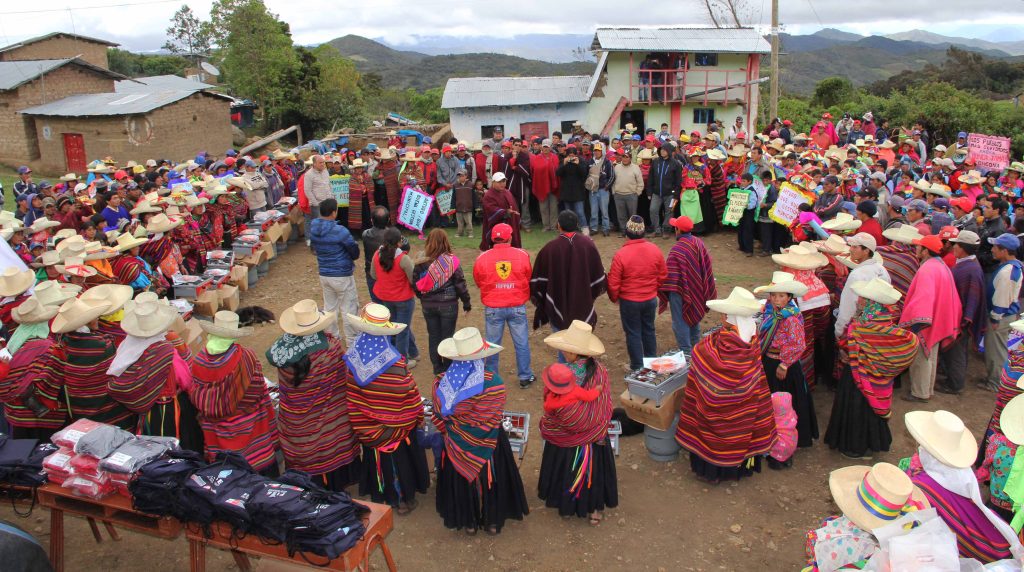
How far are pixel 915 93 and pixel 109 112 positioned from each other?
86.3 feet

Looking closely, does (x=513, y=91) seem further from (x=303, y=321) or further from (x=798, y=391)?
(x=303, y=321)

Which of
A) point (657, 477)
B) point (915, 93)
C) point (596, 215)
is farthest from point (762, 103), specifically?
point (657, 477)

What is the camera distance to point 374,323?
17.3 feet

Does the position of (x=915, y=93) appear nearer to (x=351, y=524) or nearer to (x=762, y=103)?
(x=762, y=103)

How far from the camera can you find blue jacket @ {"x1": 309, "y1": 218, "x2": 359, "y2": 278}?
820 cm

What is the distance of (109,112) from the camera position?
70.2 ft

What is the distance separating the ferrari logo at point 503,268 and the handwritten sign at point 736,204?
5943mm

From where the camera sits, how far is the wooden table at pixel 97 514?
15.0ft

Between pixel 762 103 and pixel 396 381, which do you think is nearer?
pixel 396 381

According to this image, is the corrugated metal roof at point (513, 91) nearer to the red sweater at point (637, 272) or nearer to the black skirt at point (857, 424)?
the red sweater at point (637, 272)

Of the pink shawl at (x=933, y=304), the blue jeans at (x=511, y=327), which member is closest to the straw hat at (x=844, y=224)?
the pink shawl at (x=933, y=304)

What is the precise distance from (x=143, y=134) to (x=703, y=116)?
20442 mm

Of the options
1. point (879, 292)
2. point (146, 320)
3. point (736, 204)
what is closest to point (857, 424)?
point (879, 292)

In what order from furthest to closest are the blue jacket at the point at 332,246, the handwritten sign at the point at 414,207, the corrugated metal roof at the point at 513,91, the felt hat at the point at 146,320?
the corrugated metal roof at the point at 513,91, the handwritten sign at the point at 414,207, the blue jacket at the point at 332,246, the felt hat at the point at 146,320
